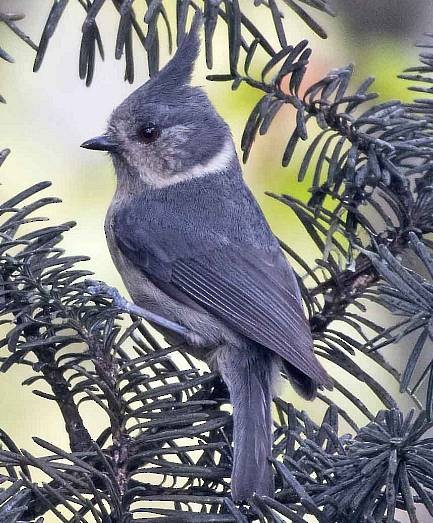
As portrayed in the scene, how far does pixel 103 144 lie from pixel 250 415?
0.82 metres

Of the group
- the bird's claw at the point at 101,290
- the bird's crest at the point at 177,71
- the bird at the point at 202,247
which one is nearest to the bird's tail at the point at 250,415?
the bird at the point at 202,247

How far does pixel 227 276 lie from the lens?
5.39 ft

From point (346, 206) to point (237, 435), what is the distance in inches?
13.8

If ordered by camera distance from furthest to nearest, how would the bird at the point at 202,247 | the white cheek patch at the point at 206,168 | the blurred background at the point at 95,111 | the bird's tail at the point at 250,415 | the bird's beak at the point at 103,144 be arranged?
the blurred background at the point at 95,111 < the white cheek patch at the point at 206,168 < the bird's beak at the point at 103,144 < the bird at the point at 202,247 < the bird's tail at the point at 250,415

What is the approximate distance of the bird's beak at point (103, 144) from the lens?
5.99 ft

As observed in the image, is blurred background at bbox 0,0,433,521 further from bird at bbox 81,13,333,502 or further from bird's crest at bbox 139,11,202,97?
bird's crest at bbox 139,11,202,97

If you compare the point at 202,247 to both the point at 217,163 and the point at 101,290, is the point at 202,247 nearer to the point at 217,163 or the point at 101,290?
the point at 217,163

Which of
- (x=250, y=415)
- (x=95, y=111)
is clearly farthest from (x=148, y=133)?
(x=250, y=415)

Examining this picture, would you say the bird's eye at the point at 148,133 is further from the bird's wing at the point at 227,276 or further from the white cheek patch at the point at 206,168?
the bird's wing at the point at 227,276

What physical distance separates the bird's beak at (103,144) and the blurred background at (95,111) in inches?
13.1

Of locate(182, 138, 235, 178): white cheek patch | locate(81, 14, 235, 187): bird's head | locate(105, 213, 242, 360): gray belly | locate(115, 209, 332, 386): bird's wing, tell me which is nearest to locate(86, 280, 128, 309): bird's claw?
locate(115, 209, 332, 386): bird's wing

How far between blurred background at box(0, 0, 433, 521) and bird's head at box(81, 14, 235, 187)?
166mm

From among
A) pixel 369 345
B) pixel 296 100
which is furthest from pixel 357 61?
pixel 369 345

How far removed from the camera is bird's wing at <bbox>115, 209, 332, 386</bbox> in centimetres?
151
